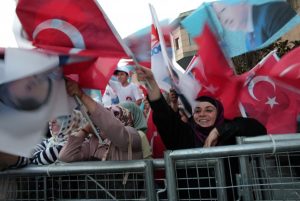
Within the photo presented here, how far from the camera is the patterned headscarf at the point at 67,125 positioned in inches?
114

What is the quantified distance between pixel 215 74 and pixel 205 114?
400mm

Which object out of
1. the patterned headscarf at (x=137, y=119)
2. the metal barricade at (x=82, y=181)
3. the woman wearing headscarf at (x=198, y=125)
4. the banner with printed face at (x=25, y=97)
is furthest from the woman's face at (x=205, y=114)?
the banner with printed face at (x=25, y=97)

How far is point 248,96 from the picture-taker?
3.51 metres

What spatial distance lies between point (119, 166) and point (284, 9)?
1.95m

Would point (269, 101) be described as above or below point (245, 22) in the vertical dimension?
below

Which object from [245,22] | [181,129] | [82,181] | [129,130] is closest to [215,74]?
[245,22]

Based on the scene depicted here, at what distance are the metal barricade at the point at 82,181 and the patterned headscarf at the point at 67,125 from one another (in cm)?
42

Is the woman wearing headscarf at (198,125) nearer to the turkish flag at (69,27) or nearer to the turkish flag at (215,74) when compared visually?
the turkish flag at (215,74)

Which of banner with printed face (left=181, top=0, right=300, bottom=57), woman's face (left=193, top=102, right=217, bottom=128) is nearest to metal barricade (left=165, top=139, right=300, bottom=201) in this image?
woman's face (left=193, top=102, right=217, bottom=128)

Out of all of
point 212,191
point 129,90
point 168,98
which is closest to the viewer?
point 212,191

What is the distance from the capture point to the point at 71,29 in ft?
8.32

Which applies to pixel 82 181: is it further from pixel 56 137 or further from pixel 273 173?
pixel 273 173

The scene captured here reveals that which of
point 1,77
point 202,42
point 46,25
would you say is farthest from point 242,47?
point 1,77

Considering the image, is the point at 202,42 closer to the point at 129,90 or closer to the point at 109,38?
the point at 109,38
